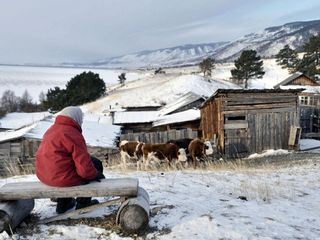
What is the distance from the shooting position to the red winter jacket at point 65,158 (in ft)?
17.9

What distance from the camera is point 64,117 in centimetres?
563

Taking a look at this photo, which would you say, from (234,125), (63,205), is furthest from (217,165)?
(234,125)

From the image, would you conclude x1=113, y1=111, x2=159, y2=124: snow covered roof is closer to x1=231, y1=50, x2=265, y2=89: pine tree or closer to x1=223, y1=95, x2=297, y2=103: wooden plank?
x1=223, y1=95, x2=297, y2=103: wooden plank

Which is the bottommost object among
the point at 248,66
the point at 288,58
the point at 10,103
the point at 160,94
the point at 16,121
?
the point at 16,121

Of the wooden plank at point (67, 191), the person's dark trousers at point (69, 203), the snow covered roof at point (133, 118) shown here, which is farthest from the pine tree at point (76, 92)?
the wooden plank at point (67, 191)

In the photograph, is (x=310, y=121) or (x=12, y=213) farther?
(x=310, y=121)

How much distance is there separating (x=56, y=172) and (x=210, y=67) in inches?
3901

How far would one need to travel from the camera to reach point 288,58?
98938 millimetres

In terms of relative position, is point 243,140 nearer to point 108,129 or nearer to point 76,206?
point 108,129

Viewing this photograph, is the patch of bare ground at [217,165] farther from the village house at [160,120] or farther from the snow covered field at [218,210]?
the village house at [160,120]

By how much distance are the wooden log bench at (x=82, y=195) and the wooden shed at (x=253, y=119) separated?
19.1m

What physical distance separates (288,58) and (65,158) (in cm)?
9968

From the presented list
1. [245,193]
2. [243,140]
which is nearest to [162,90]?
[243,140]

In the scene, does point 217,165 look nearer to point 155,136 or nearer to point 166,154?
point 166,154
